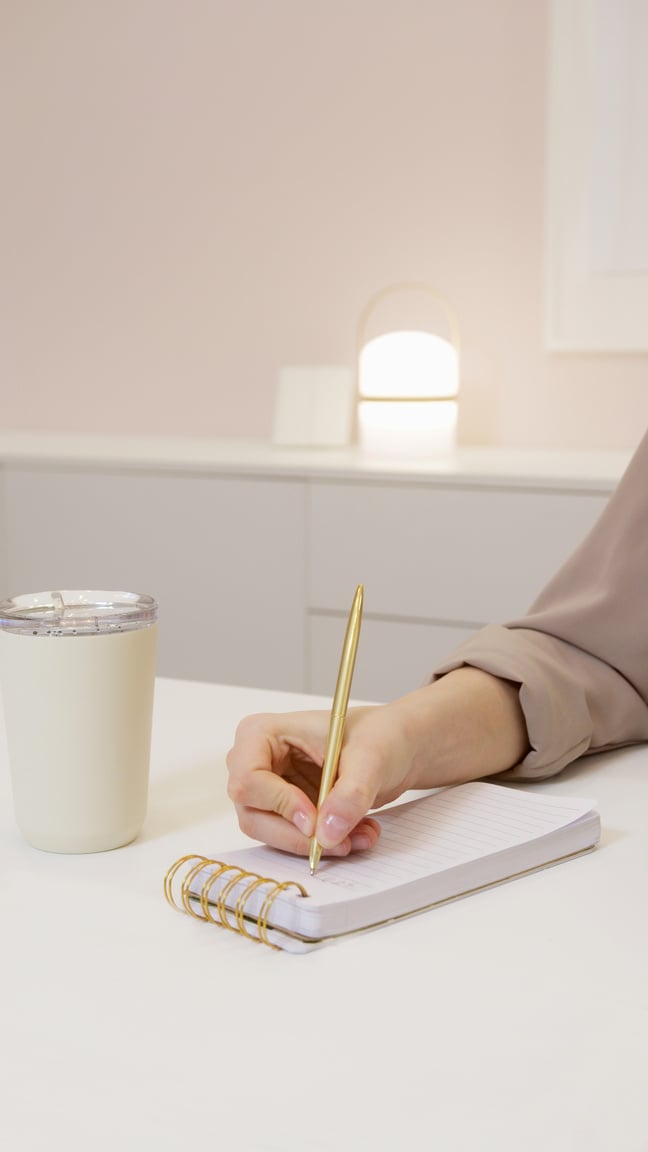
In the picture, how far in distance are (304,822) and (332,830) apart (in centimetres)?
2

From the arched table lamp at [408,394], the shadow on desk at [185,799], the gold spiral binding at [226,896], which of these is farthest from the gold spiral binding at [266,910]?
the arched table lamp at [408,394]

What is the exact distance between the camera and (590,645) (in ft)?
3.27

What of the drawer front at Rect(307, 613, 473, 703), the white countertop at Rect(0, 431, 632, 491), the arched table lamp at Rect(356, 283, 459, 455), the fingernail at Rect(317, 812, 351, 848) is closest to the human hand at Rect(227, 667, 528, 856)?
the fingernail at Rect(317, 812, 351, 848)

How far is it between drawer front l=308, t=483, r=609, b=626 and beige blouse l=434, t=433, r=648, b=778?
111 cm

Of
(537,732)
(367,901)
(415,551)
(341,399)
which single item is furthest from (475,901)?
(341,399)

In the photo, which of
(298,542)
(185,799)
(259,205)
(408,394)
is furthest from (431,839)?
(259,205)

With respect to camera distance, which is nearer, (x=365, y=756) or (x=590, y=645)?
(x=365, y=756)

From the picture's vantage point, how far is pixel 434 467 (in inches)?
91.5

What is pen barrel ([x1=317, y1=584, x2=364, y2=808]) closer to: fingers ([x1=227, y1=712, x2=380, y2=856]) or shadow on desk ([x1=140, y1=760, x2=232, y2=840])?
fingers ([x1=227, y1=712, x2=380, y2=856])

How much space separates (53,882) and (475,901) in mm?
220

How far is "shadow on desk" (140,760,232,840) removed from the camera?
792 millimetres

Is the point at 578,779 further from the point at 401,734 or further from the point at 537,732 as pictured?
the point at 401,734

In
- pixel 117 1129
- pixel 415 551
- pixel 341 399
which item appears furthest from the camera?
pixel 341 399

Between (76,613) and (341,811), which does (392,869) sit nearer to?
(341,811)
